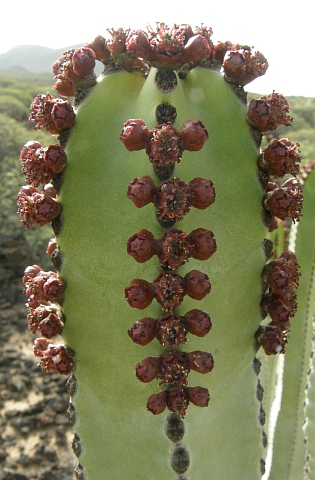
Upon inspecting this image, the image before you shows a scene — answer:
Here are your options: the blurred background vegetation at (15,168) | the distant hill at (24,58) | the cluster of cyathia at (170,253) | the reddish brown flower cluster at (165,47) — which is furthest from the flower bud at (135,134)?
the distant hill at (24,58)

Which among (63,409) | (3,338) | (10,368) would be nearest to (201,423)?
(63,409)

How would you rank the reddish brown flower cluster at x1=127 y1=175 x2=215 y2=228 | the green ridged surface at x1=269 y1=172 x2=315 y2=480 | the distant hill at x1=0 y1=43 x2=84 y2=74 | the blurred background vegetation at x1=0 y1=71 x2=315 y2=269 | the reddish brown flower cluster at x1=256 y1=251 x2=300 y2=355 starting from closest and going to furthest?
the reddish brown flower cluster at x1=127 y1=175 x2=215 y2=228
the reddish brown flower cluster at x1=256 y1=251 x2=300 y2=355
the green ridged surface at x1=269 y1=172 x2=315 y2=480
the blurred background vegetation at x1=0 y1=71 x2=315 y2=269
the distant hill at x1=0 y1=43 x2=84 y2=74

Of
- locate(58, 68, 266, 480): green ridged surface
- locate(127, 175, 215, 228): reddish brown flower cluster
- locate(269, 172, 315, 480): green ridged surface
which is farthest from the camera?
locate(269, 172, 315, 480): green ridged surface

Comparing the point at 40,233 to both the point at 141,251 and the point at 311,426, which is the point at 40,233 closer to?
the point at 311,426

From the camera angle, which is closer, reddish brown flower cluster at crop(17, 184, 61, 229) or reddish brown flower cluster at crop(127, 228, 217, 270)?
reddish brown flower cluster at crop(127, 228, 217, 270)

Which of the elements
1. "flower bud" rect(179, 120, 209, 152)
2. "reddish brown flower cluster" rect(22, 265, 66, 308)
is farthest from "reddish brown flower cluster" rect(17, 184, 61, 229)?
"flower bud" rect(179, 120, 209, 152)

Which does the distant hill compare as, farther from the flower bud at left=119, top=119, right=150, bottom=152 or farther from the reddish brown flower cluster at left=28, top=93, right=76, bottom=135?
the flower bud at left=119, top=119, right=150, bottom=152
